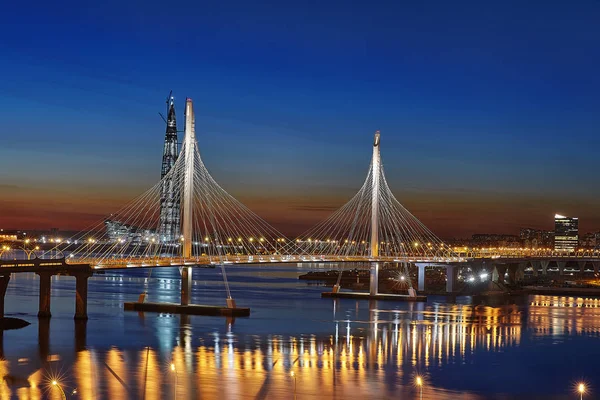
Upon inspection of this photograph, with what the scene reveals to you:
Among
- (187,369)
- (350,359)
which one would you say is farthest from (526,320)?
(187,369)

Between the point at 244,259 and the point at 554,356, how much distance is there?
22.8m

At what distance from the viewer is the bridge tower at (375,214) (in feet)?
226

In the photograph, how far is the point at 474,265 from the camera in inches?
3290

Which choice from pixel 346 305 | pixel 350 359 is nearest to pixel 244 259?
pixel 346 305

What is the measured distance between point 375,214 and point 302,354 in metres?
35.6

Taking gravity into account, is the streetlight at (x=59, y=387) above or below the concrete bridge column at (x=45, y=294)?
below

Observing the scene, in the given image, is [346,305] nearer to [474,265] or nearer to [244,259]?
[244,259]

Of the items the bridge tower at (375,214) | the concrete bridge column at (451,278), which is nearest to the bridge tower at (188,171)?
the bridge tower at (375,214)

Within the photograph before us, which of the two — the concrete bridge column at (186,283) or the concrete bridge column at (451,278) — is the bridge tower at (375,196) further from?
the concrete bridge column at (186,283)

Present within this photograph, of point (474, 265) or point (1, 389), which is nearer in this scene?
point (1, 389)

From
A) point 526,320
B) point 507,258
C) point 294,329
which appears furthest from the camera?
point 507,258

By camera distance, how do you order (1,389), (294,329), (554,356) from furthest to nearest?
(294,329), (554,356), (1,389)

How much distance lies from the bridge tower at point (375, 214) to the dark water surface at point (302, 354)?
8.64 m

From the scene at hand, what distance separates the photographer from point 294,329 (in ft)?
151
